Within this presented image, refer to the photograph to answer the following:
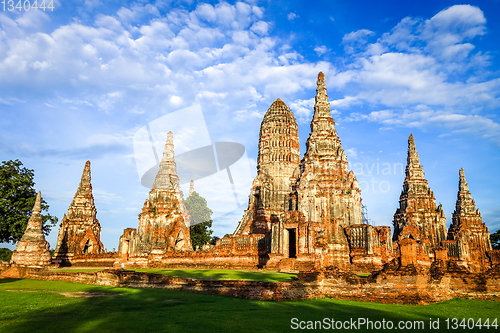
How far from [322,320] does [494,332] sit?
338 centimetres

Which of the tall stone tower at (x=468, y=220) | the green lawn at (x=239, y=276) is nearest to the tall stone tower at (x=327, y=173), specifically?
the green lawn at (x=239, y=276)

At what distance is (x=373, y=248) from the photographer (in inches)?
1037

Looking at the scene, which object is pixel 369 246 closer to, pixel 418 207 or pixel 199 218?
pixel 418 207

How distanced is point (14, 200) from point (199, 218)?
99.7ft

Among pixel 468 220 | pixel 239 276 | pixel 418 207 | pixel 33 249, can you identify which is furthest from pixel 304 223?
pixel 468 220

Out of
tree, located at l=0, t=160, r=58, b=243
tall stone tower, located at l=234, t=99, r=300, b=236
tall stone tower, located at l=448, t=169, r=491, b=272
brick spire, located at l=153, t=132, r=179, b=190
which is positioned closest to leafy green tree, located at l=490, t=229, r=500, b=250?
tall stone tower, located at l=448, t=169, r=491, b=272

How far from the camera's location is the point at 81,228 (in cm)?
3809

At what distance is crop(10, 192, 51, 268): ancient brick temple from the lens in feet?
69.5

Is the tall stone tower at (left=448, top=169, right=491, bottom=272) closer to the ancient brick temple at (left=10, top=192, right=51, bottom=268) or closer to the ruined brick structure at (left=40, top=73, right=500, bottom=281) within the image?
the ruined brick structure at (left=40, top=73, right=500, bottom=281)

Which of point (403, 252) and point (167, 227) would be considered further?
point (167, 227)

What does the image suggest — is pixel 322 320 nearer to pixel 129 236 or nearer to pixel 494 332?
pixel 494 332

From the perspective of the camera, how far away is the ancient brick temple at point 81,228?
1438 inches

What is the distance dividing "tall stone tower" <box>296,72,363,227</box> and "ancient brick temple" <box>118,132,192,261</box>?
1062 centimetres

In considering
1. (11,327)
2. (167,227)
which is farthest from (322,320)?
(167,227)
